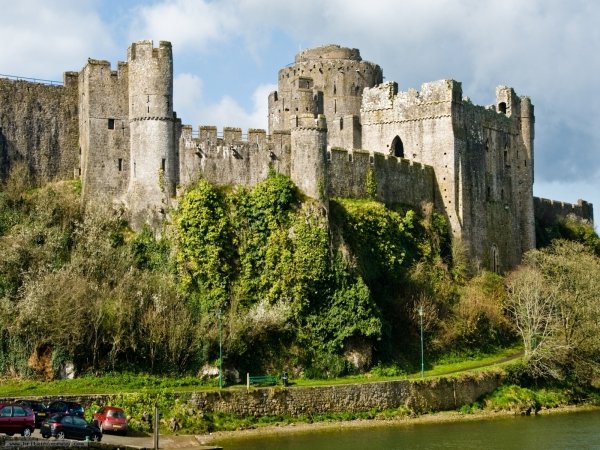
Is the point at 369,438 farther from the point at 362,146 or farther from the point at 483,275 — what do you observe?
the point at 362,146

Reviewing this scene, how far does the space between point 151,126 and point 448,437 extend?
1927 cm

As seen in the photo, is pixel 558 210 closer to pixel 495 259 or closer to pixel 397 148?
pixel 495 259

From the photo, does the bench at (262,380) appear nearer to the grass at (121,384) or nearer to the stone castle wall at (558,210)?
the grass at (121,384)

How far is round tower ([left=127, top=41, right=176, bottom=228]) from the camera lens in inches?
2098

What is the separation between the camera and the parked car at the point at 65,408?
3925cm

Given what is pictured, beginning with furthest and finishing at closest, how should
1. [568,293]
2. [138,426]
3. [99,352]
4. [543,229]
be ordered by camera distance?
1. [543,229]
2. [568,293]
3. [99,352]
4. [138,426]

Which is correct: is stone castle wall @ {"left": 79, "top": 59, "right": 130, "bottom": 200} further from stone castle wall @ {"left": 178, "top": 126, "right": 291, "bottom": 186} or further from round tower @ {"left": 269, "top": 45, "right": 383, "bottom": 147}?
round tower @ {"left": 269, "top": 45, "right": 383, "bottom": 147}

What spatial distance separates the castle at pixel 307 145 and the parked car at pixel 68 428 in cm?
1645

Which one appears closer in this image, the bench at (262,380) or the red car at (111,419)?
the red car at (111,419)

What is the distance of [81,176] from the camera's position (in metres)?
54.9

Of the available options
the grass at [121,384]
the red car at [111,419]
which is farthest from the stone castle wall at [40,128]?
the red car at [111,419]

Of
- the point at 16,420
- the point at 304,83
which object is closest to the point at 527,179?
the point at 304,83

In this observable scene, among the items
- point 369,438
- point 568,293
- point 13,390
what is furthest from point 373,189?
point 13,390

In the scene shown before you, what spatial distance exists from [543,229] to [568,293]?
18.1 m
